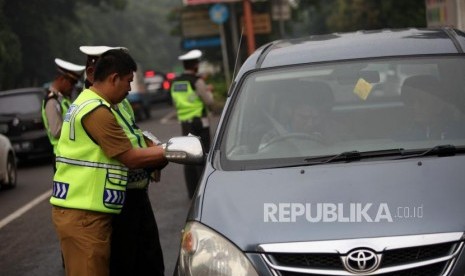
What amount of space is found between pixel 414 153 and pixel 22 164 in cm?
1634

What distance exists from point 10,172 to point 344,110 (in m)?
10.5

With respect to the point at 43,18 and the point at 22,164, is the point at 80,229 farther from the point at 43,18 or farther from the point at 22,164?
the point at 43,18

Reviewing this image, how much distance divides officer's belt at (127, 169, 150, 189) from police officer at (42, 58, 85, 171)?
2.70 meters

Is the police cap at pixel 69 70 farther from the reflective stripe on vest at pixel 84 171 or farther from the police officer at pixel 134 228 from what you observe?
the reflective stripe on vest at pixel 84 171

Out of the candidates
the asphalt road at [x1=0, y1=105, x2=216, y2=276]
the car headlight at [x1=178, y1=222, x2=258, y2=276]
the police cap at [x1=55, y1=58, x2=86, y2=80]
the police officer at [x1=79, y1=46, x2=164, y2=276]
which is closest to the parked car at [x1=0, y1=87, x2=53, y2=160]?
the asphalt road at [x1=0, y1=105, x2=216, y2=276]

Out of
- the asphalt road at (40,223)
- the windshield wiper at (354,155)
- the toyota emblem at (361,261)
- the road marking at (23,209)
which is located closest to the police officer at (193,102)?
the asphalt road at (40,223)

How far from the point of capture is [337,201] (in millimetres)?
4406

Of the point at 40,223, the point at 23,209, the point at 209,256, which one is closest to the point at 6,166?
the point at 23,209

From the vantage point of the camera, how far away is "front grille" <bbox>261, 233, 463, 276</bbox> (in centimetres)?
407

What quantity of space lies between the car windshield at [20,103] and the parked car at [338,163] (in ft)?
45.9

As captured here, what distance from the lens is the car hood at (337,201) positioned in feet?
13.9

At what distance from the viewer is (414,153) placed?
4902 mm

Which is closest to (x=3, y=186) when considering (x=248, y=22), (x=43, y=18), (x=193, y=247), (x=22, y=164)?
(x=22, y=164)

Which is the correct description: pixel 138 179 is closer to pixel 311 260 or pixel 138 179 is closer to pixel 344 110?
pixel 344 110
